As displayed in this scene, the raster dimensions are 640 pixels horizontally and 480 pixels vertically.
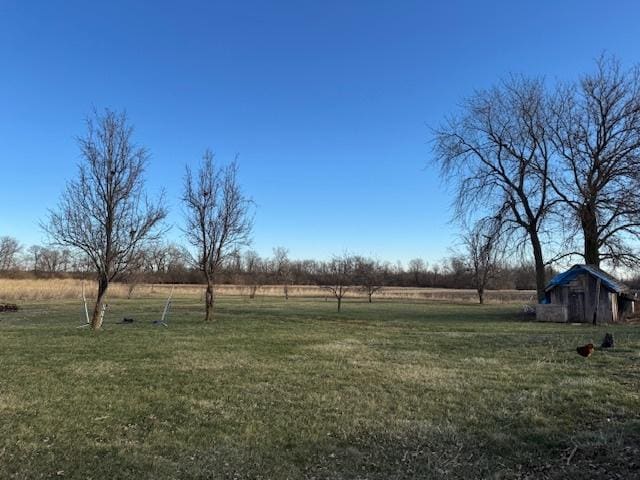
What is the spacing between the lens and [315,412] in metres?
6.95

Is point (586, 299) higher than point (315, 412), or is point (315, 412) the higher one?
point (586, 299)

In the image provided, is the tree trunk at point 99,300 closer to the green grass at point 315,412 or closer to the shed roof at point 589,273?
the green grass at point 315,412

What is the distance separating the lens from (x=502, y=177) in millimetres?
29484

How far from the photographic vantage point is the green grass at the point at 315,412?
5098 mm

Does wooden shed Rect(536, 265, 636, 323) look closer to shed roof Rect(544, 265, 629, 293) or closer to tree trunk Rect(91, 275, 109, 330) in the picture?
shed roof Rect(544, 265, 629, 293)

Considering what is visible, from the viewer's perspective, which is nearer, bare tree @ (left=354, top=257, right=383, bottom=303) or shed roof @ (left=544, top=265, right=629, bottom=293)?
shed roof @ (left=544, top=265, right=629, bottom=293)

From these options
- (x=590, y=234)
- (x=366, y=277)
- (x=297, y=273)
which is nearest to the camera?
(x=590, y=234)

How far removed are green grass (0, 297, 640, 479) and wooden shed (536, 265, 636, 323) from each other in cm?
1286

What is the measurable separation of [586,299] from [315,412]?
21.6 m

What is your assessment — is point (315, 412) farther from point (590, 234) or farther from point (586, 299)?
point (590, 234)

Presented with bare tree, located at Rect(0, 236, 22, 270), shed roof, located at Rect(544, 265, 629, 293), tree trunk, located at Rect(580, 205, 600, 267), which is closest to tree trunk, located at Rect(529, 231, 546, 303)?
tree trunk, located at Rect(580, 205, 600, 267)

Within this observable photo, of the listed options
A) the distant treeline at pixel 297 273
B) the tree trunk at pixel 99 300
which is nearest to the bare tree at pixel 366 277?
the distant treeline at pixel 297 273

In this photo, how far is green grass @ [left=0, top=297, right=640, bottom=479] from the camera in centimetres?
510

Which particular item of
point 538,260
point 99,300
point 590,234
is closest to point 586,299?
point 590,234
